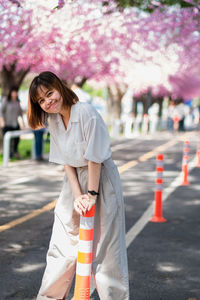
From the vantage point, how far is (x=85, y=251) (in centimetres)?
339

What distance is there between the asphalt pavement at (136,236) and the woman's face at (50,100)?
70.3 inches

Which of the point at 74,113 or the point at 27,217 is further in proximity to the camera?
the point at 27,217

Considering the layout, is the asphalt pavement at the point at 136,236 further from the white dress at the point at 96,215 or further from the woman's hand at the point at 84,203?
the woman's hand at the point at 84,203

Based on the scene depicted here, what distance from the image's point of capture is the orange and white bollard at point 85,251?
3377 mm

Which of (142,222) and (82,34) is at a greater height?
(82,34)

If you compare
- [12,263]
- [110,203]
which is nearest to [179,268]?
[12,263]

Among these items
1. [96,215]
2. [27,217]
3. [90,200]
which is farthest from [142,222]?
[90,200]

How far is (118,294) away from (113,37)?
52.2 ft

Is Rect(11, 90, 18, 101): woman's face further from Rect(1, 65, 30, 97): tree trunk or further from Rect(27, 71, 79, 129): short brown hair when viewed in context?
Rect(27, 71, 79, 129): short brown hair

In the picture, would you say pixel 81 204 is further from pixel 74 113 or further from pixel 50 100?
pixel 50 100

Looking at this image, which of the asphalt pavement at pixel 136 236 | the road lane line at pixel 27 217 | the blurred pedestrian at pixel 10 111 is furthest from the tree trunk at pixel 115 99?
the road lane line at pixel 27 217

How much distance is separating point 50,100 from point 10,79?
44.2ft

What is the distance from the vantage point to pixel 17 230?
677 centimetres

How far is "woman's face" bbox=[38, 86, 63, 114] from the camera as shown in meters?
3.44
